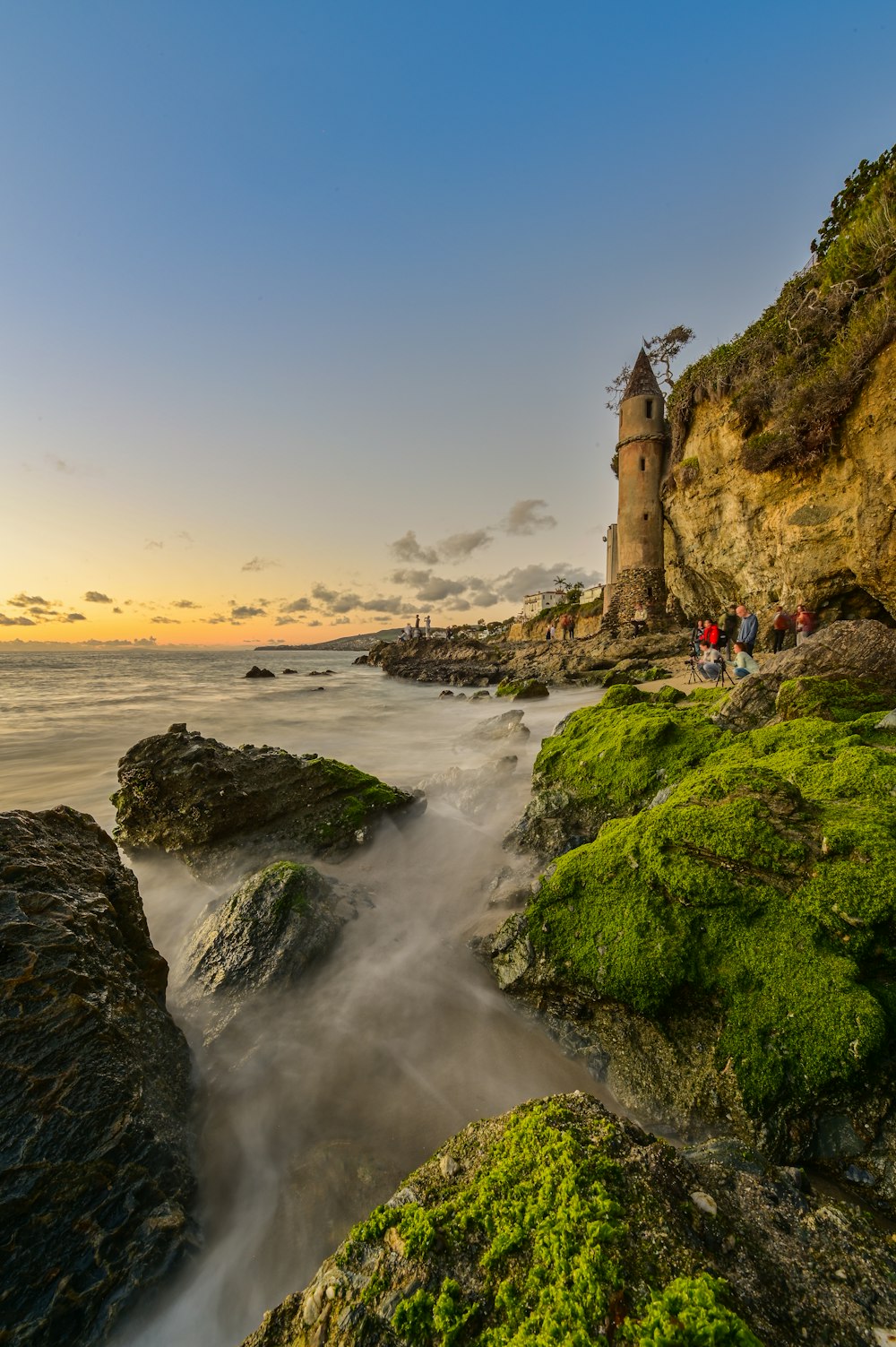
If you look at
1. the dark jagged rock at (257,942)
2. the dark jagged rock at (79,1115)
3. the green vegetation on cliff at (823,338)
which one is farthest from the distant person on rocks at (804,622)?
the dark jagged rock at (79,1115)

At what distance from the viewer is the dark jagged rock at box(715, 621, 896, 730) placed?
5.93m

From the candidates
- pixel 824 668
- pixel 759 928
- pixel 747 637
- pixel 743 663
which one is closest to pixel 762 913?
pixel 759 928

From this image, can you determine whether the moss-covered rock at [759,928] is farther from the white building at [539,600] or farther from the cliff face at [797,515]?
the white building at [539,600]

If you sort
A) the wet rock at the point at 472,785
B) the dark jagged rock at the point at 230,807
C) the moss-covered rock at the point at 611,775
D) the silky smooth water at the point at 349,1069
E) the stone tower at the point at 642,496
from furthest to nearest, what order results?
the stone tower at the point at 642,496 → the wet rock at the point at 472,785 → the dark jagged rock at the point at 230,807 → the moss-covered rock at the point at 611,775 → the silky smooth water at the point at 349,1069

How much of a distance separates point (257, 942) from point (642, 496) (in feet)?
98.8

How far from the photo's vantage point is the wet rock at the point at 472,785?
307 inches

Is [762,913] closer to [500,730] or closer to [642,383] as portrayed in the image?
[500,730]

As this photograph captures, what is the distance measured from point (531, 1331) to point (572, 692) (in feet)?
60.6

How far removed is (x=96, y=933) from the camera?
339cm

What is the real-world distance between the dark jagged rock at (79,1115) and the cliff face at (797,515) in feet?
48.6

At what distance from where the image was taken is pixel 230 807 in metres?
6.36

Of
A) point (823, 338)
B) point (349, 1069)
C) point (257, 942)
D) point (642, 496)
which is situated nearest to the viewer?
point (349, 1069)

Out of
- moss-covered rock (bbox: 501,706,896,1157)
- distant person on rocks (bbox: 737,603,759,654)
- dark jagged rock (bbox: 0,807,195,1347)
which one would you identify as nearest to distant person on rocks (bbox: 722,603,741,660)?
distant person on rocks (bbox: 737,603,759,654)

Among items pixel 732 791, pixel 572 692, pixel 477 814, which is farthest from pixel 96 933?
pixel 572 692
